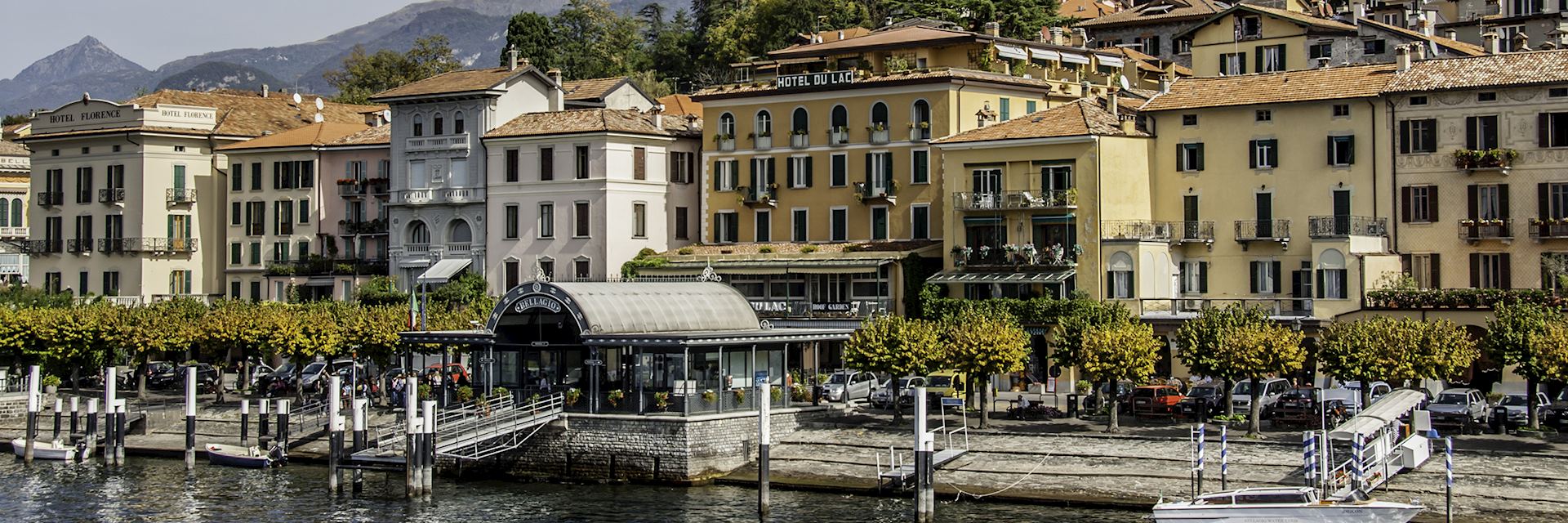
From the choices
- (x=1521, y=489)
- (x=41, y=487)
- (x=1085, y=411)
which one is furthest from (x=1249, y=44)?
(x=41, y=487)

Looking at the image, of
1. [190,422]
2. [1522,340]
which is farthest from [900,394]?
[190,422]

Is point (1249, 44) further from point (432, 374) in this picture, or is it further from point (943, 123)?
point (432, 374)

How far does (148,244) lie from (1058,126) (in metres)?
50.6

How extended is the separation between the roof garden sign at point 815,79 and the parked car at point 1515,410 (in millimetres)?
34082

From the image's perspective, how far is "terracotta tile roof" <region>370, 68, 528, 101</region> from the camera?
9725 centimetres

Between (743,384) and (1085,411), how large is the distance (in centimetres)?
1196

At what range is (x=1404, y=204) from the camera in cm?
7694

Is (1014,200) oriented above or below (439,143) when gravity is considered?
below

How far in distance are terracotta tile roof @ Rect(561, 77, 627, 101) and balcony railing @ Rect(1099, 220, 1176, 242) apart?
104 ft

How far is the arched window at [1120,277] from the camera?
80.2m

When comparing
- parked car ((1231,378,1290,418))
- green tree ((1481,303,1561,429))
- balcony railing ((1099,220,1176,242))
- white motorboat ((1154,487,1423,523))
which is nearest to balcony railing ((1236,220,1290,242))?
balcony railing ((1099,220,1176,242))

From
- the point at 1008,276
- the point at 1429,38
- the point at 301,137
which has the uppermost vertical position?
the point at 1429,38

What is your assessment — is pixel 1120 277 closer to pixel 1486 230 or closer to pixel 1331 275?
pixel 1331 275

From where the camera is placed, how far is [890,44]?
9056 cm
